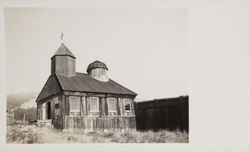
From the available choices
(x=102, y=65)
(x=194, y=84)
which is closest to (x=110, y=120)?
(x=102, y=65)

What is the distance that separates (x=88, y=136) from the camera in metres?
2.21

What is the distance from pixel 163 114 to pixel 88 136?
0.46 metres

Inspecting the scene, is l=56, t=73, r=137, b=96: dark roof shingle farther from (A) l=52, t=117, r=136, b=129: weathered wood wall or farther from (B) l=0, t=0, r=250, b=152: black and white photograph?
(A) l=52, t=117, r=136, b=129: weathered wood wall

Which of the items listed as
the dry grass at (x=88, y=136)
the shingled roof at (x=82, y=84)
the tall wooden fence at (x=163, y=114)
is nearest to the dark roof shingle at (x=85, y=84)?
the shingled roof at (x=82, y=84)

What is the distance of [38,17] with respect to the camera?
2240 mm

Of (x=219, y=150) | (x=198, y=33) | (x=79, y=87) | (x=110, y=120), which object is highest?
(x=198, y=33)

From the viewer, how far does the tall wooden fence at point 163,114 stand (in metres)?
2.20

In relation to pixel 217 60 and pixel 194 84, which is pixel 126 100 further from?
pixel 217 60

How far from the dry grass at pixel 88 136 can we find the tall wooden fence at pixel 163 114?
40 mm

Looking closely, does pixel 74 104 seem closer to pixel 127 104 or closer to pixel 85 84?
pixel 85 84

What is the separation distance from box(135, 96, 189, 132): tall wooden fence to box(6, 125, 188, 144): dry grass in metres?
0.04

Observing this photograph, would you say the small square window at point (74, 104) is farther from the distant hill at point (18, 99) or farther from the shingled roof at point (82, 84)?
the distant hill at point (18, 99)

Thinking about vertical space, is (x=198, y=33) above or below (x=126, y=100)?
above

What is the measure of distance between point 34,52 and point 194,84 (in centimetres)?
97
